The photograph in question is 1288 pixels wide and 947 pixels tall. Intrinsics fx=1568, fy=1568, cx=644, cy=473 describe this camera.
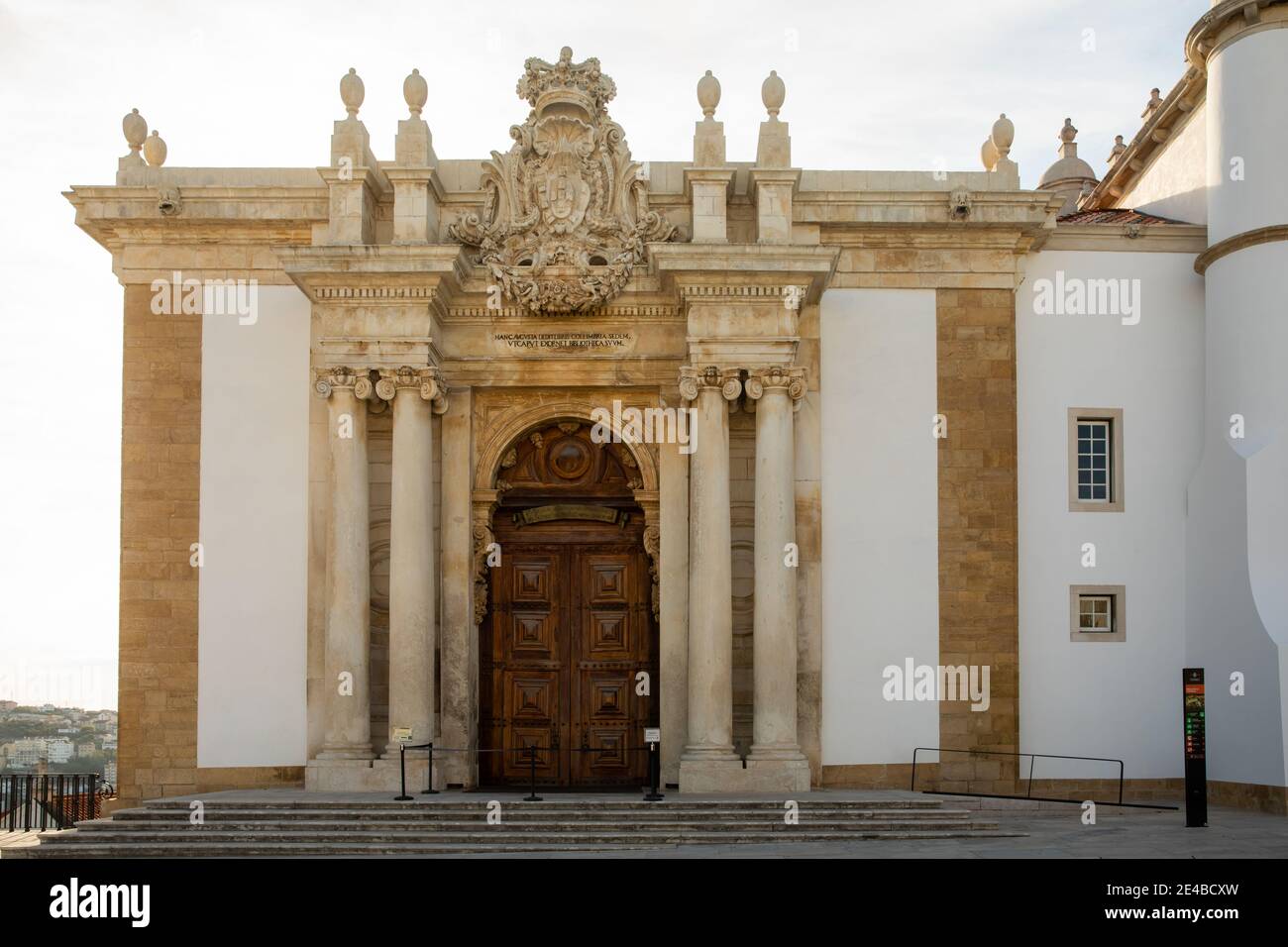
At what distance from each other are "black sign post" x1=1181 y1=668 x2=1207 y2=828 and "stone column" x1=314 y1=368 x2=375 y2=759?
1025 cm

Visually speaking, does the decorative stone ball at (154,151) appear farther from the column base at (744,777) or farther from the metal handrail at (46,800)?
the column base at (744,777)

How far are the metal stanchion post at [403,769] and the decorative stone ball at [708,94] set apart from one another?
939cm

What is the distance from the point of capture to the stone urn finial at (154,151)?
72.3 ft

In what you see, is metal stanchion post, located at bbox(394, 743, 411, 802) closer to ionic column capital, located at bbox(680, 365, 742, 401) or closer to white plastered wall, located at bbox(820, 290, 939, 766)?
white plastered wall, located at bbox(820, 290, 939, 766)

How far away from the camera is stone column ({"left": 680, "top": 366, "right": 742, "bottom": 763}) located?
20203mm

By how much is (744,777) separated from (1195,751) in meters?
5.51

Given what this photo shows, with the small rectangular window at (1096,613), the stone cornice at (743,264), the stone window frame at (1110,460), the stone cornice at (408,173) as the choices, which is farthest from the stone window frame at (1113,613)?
the stone cornice at (408,173)

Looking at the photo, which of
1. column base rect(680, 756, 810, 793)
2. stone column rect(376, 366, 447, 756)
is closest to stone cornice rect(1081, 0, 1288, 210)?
column base rect(680, 756, 810, 793)

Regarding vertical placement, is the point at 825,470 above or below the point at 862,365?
below
